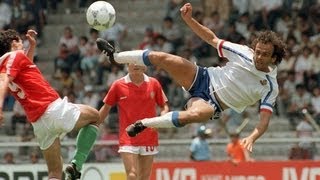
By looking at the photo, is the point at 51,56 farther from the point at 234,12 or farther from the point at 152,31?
the point at 234,12

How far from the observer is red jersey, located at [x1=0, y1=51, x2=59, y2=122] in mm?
13641

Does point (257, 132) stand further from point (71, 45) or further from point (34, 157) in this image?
point (71, 45)

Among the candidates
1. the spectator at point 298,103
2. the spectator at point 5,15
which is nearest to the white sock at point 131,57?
the spectator at point 298,103

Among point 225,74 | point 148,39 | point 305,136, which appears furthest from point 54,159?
point 148,39

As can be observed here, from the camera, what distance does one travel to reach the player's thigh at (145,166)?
16.0 m

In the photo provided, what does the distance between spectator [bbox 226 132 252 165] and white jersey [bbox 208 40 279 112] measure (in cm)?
558

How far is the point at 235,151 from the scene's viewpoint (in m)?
20.4

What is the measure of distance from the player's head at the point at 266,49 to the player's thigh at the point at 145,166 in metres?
2.68

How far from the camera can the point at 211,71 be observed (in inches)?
576

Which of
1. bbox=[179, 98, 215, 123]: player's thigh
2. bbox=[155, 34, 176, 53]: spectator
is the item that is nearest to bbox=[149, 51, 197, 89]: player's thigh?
bbox=[179, 98, 215, 123]: player's thigh

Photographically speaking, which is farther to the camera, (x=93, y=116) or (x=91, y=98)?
(x=91, y=98)

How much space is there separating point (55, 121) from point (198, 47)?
36.4 ft

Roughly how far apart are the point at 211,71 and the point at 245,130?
277 inches

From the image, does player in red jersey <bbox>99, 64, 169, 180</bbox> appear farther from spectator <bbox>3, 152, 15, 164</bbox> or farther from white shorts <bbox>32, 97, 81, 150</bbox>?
spectator <bbox>3, 152, 15, 164</bbox>
